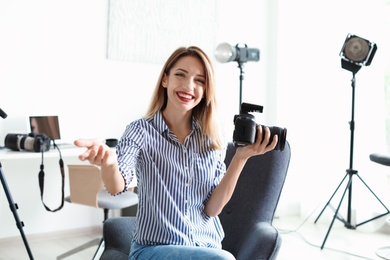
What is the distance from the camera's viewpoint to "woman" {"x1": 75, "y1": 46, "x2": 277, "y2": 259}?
1481mm

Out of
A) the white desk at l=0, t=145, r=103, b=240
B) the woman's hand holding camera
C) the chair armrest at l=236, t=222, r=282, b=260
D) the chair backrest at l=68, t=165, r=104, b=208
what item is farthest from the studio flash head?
the woman's hand holding camera

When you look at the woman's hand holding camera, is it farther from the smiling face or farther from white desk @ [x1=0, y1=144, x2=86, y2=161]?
white desk @ [x1=0, y1=144, x2=86, y2=161]

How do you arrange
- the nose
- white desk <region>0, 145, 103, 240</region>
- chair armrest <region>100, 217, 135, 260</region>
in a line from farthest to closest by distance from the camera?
1. white desk <region>0, 145, 103, 240</region>
2. chair armrest <region>100, 217, 135, 260</region>
3. the nose

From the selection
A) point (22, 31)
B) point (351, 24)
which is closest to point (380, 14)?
point (351, 24)

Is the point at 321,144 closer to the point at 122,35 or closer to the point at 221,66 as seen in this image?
the point at 221,66

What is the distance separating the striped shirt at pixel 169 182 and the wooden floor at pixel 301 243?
1604 millimetres

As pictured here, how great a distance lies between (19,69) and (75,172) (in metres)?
0.94

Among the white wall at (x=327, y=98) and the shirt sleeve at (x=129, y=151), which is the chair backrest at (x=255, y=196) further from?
the white wall at (x=327, y=98)

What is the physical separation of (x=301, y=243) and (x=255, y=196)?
1.58 meters

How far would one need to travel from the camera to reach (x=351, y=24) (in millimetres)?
3619

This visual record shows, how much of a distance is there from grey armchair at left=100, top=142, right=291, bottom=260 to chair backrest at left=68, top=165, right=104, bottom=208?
744mm

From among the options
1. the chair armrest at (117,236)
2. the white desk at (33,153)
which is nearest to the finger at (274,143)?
the chair armrest at (117,236)

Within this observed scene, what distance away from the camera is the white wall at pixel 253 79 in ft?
10.3

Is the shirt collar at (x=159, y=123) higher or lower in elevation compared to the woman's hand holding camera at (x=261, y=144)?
higher
